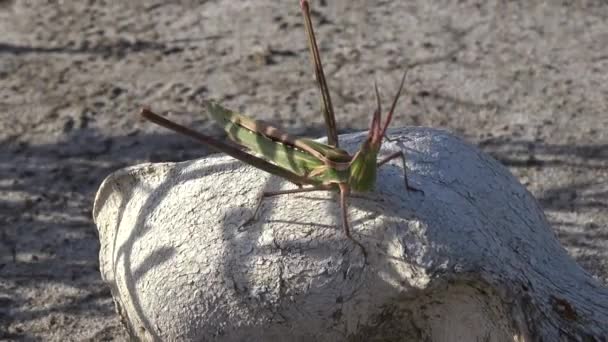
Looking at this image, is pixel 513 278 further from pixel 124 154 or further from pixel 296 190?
pixel 124 154

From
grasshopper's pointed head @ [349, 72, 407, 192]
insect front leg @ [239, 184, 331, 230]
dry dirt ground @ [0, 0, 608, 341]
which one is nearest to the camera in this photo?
grasshopper's pointed head @ [349, 72, 407, 192]

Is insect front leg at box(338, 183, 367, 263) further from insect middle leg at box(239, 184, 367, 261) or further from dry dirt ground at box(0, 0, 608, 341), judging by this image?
dry dirt ground at box(0, 0, 608, 341)

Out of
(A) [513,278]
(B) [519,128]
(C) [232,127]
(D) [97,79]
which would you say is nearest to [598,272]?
(B) [519,128]

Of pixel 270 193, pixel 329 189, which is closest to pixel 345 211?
pixel 329 189

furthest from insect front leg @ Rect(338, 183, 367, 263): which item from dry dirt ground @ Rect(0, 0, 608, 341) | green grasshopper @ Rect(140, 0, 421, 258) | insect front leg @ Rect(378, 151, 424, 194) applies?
dry dirt ground @ Rect(0, 0, 608, 341)

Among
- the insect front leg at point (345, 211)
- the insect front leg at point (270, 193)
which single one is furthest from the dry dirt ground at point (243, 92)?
the insect front leg at point (345, 211)

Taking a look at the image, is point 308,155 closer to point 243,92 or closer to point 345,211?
point 345,211
